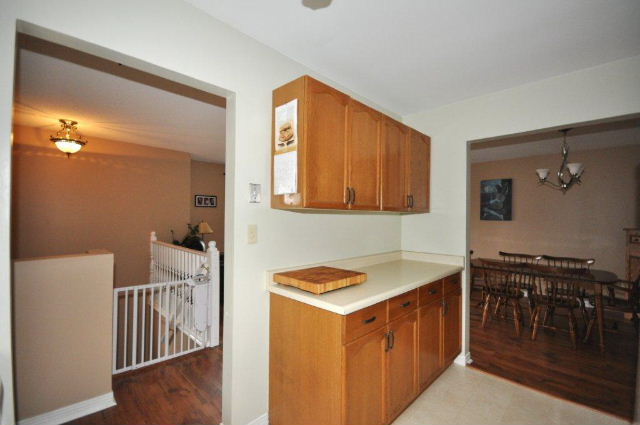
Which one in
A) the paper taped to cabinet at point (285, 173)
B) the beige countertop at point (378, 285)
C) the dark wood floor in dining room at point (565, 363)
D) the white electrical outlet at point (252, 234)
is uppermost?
the paper taped to cabinet at point (285, 173)

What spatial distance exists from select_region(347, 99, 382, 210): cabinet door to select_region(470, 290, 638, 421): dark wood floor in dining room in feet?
6.53

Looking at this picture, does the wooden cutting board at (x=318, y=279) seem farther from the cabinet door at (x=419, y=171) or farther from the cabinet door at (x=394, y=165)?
the cabinet door at (x=419, y=171)

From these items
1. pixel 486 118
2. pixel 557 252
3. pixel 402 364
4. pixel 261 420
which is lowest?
pixel 261 420

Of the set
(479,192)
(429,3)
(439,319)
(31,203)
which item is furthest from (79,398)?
(479,192)

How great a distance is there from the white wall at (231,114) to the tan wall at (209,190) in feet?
15.5

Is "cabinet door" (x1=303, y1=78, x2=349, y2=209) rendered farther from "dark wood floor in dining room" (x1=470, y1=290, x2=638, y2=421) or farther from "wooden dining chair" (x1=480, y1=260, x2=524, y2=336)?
"wooden dining chair" (x1=480, y1=260, x2=524, y2=336)

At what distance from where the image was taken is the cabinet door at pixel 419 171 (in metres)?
2.56

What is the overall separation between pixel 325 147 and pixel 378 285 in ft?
3.17

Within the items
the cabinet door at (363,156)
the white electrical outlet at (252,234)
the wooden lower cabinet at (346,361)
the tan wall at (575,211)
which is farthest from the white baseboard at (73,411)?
the tan wall at (575,211)

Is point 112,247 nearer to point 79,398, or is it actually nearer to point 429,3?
point 79,398

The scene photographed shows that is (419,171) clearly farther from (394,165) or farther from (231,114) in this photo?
(231,114)

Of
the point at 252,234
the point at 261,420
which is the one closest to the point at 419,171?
the point at 252,234

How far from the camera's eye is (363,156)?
79.4 inches

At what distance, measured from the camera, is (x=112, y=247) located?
440 cm
